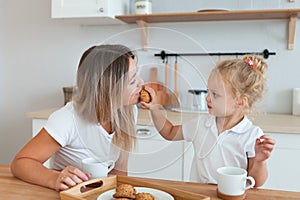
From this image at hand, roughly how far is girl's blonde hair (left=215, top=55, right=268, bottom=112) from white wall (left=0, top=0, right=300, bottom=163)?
1055 mm

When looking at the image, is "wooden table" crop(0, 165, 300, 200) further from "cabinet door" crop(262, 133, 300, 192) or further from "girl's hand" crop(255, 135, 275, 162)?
"cabinet door" crop(262, 133, 300, 192)

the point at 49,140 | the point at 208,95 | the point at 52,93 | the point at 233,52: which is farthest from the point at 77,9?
the point at 208,95

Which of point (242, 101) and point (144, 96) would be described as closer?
point (144, 96)

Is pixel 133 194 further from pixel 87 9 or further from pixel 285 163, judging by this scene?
pixel 87 9

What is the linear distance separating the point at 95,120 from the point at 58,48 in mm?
1836

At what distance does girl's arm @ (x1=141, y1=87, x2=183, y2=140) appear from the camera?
3.44 feet

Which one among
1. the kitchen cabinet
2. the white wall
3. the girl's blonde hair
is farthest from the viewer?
the white wall

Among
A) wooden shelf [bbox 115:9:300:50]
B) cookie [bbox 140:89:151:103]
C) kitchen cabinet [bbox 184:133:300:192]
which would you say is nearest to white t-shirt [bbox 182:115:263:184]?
cookie [bbox 140:89:151:103]

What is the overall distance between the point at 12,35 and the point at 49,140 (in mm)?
1967

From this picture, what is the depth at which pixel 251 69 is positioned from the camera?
1.26 metres

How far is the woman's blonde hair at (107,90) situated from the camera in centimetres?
96

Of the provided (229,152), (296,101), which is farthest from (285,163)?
(229,152)

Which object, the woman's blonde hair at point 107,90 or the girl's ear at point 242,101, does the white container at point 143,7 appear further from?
the woman's blonde hair at point 107,90

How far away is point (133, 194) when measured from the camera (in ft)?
2.83
